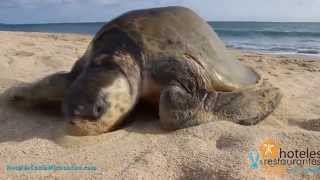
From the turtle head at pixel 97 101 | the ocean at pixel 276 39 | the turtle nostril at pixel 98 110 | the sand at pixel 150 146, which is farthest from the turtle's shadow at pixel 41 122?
the ocean at pixel 276 39

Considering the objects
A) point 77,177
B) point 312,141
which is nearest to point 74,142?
point 77,177

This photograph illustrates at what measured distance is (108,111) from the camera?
109 inches

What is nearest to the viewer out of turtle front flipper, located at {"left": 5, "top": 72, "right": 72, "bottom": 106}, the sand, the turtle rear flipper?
the sand

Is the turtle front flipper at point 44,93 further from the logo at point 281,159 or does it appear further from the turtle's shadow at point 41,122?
the logo at point 281,159

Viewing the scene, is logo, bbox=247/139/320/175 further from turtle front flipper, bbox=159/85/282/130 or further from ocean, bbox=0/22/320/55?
ocean, bbox=0/22/320/55

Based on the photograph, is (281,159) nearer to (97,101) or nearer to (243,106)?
(243,106)

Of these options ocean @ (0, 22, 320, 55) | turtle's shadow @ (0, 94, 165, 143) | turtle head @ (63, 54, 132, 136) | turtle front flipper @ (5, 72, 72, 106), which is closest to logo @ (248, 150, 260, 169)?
turtle's shadow @ (0, 94, 165, 143)

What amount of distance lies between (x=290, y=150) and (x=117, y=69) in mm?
1333

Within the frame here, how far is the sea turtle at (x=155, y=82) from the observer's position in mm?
2775

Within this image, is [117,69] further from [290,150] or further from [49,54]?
[49,54]

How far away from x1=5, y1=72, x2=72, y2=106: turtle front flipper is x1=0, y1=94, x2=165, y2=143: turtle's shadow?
52 millimetres

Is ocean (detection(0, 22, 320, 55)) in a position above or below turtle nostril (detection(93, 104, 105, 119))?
below

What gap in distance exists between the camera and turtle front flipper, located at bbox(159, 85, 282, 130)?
283cm

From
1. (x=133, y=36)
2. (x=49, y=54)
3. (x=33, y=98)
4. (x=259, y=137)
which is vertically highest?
(x=133, y=36)
